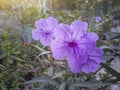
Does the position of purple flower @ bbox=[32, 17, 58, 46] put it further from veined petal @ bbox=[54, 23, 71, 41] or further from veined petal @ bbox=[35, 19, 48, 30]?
veined petal @ bbox=[54, 23, 71, 41]

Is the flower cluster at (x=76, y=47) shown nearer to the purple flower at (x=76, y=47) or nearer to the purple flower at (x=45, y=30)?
the purple flower at (x=76, y=47)

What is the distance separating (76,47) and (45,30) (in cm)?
24

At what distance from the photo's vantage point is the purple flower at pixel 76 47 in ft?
2.43

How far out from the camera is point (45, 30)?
3.14 ft

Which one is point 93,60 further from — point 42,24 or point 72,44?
point 42,24

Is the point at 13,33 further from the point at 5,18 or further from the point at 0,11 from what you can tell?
the point at 0,11

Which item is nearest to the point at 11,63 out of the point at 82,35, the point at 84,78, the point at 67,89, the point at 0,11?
the point at 84,78

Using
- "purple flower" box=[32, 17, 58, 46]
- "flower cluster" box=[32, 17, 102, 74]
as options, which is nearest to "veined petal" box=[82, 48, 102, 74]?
"flower cluster" box=[32, 17, 102, 74]

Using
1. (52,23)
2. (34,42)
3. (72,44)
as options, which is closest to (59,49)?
(72,44)

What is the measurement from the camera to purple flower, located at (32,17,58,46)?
92 cm

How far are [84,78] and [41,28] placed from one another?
0.27m

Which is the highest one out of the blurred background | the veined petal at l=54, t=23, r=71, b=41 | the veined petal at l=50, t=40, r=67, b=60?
the veined petal at l=54, t=23, r=71, b=41

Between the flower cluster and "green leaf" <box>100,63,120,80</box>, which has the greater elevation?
the flower cluster

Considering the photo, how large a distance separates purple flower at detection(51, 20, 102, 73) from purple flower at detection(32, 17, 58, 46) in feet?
0.50
